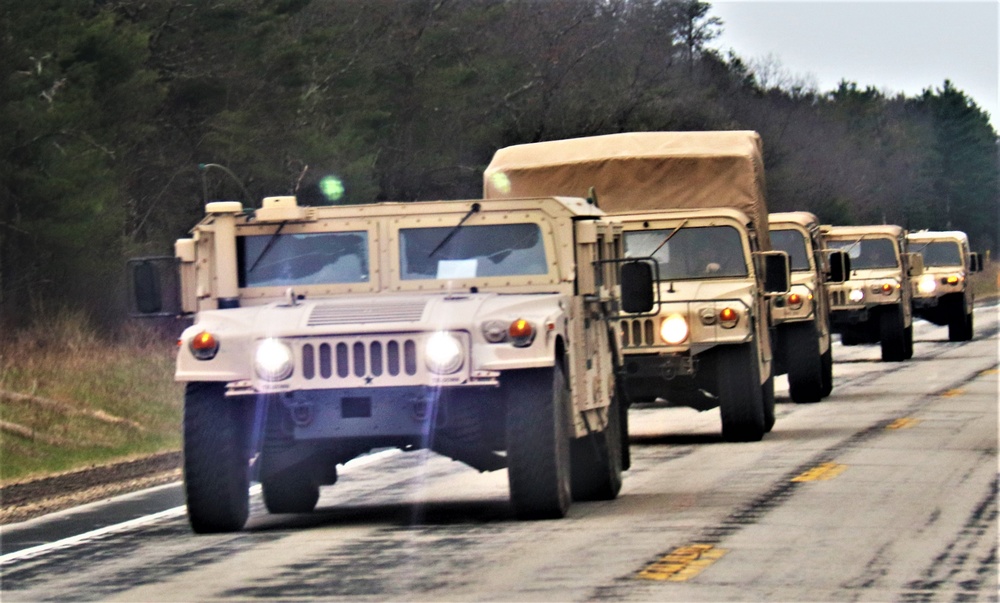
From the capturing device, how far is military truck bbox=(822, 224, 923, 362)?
29.5m

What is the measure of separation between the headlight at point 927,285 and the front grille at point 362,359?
88.0 ft

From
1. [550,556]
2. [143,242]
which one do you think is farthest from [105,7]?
[550,556]

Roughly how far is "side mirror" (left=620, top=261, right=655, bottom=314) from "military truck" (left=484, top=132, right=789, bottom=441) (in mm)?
2381

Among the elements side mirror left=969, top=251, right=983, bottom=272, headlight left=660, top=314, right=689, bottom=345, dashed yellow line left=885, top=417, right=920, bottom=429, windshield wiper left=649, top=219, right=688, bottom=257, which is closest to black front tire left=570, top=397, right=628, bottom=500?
headlight left=660, top=314, right=689, bottom=345

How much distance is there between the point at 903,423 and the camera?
18500 millimetres

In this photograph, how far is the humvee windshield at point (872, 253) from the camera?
30391mm

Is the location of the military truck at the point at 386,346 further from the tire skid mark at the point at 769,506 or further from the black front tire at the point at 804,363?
the black front tire at the point at 804,363

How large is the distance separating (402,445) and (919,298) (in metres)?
26.8

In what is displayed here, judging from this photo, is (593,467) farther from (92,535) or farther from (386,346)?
(92,535)

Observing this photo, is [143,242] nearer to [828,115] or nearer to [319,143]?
[319,143]

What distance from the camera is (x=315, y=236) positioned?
40.4ft

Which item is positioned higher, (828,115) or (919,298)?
(828,115)

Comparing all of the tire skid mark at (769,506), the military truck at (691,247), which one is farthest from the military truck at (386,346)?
the military truck at (691,247)

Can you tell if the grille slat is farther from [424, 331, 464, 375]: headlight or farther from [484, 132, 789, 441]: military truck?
[484, 132, 789, 441]: military truck
